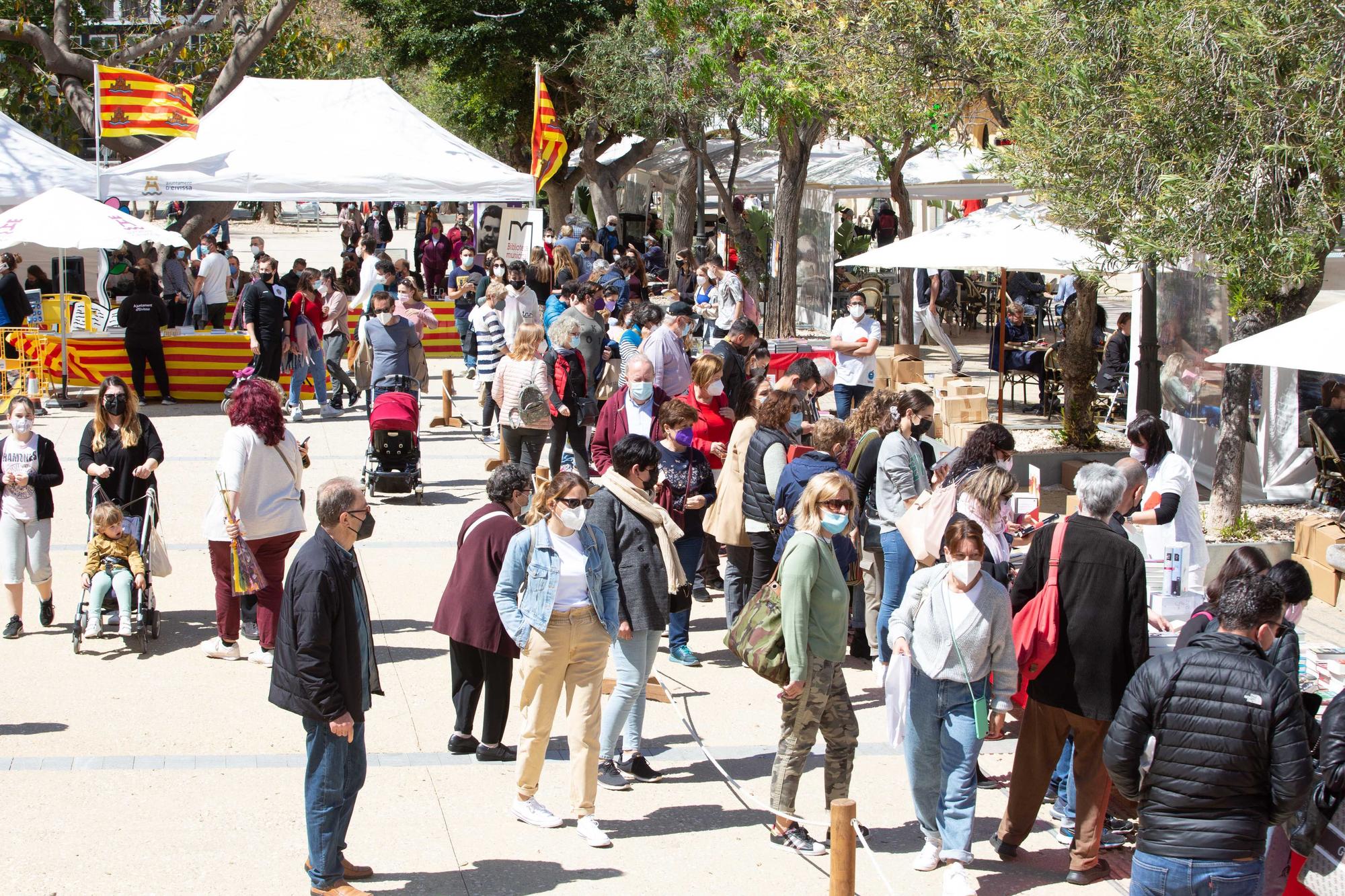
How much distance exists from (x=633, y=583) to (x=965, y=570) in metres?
1.72

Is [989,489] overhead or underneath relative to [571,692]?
overhead

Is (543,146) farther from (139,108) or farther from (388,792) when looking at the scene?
(388,792)

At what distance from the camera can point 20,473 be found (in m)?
8.36

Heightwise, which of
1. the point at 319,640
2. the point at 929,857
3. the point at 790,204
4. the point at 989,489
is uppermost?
the point at 790,204

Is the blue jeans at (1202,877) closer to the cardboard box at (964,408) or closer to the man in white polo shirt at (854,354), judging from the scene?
the man in white polo shirt at (854,354)

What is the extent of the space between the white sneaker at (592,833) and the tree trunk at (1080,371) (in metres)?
9.41

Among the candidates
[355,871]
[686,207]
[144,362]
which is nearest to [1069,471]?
[355,871]

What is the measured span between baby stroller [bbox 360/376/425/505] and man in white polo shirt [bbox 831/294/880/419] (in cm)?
421

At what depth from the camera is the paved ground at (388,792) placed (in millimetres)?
5574

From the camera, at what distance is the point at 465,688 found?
6863 mm

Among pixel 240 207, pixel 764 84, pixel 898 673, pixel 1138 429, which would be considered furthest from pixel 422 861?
pixel 240 207

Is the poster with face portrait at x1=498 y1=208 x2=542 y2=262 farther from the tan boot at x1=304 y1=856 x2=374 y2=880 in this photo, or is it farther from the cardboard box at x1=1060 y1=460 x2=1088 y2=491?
the tan boot at x1=304 y1=856 x2=374 y2=880

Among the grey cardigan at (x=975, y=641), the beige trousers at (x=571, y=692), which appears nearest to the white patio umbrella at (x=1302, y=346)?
the grey cardigan at (x=975, y=641)

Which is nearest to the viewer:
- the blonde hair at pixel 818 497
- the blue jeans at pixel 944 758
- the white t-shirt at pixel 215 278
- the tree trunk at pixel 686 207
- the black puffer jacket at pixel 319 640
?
the black puffer jacket at pixel 319 640
